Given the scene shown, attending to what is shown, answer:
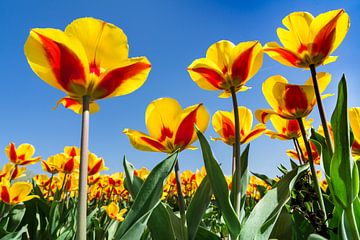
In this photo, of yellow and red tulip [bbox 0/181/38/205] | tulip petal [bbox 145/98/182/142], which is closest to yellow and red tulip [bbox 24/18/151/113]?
tulip petal [bbox 145/98/182/142]

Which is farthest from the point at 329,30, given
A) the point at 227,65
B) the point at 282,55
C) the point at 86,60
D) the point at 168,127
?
the point at 86,60

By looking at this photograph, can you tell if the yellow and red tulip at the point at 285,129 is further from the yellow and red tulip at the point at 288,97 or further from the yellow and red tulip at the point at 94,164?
the yellow and red tulip at the point at 94,164

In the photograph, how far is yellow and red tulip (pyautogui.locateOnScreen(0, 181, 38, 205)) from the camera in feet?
9.64

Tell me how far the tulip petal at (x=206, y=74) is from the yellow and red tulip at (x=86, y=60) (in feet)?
1.12

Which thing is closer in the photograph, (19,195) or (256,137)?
(256,137)

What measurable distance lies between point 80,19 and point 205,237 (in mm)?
923

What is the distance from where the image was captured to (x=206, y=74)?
4.72 feet

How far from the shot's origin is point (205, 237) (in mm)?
1306

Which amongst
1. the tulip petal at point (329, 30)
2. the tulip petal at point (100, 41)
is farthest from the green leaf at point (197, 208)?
the tulip petal at point (329, 30)

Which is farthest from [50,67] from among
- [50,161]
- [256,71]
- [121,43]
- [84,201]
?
[50,161]

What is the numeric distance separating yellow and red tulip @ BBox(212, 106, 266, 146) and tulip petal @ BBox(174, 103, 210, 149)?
1.27ft

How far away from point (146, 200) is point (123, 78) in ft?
1.29

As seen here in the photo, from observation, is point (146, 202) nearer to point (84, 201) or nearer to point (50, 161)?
point (84, 201)

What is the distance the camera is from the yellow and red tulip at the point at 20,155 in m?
4.14
